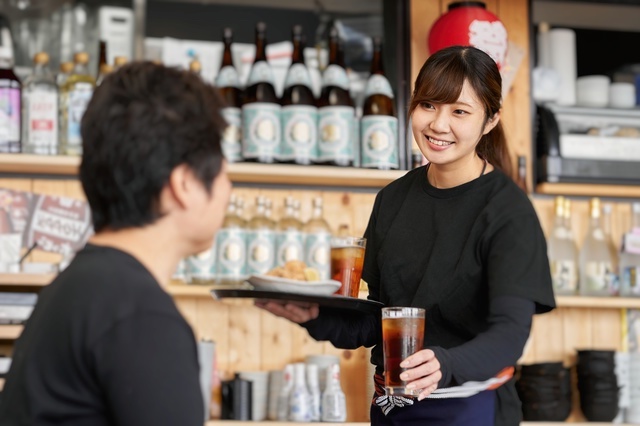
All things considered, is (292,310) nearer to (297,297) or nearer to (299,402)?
(297,297)

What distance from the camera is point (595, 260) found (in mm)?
3084

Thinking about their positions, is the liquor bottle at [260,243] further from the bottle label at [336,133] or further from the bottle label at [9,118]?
the bottle label at [9,118]

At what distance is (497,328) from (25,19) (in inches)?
81.5

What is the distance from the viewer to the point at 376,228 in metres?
1.61

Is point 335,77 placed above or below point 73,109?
above

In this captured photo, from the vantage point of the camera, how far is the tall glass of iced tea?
134 centimetres

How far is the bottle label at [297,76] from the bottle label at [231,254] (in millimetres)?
451

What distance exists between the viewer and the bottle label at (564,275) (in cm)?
301

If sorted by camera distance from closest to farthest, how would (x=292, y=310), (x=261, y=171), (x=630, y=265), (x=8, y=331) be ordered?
1. (x=292, y=310)
2. (x=8, y=331)
3. (x=261, y=171)
4. (x=630, y=265)

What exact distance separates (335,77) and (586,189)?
80 centimetres

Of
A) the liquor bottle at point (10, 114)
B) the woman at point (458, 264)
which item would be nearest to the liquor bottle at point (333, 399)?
the liquor bottle at point (10, 114)

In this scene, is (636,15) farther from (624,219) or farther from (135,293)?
(135,293)

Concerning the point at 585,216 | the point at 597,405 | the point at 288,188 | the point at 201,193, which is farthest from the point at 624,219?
the point at 201,193

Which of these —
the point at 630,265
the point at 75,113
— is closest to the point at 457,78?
the point at 75,113
